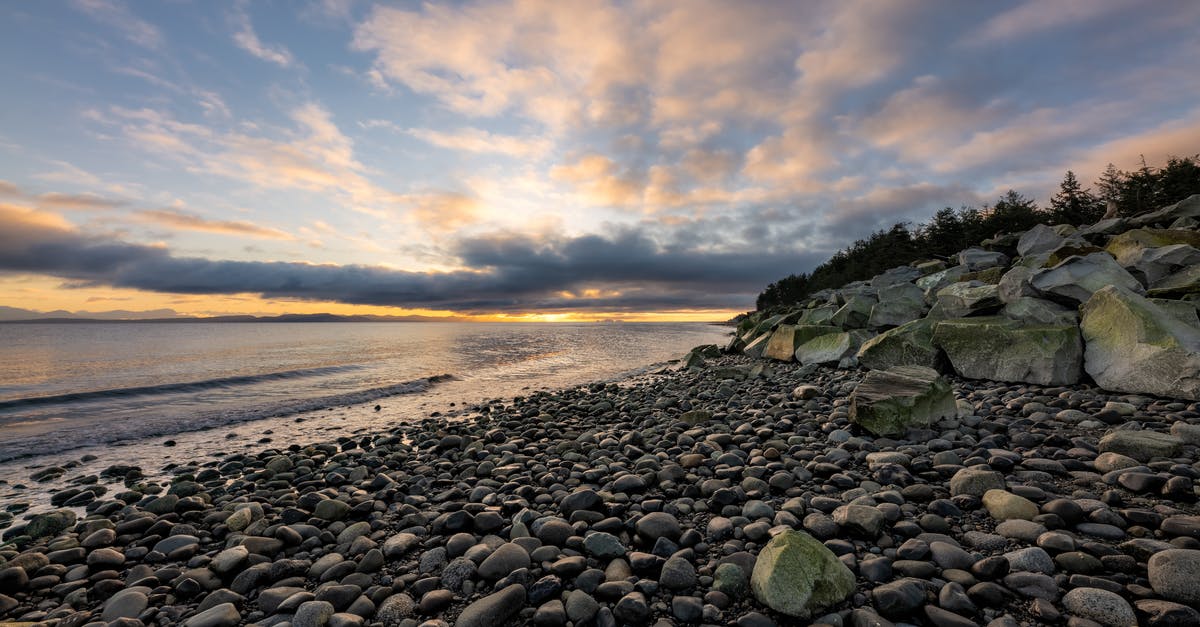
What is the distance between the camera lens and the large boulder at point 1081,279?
894 centimetres

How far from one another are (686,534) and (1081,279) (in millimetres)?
10898

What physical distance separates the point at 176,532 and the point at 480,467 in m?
3.18

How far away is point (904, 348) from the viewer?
10141 millimetres

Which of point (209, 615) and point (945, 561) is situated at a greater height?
point (945, 561)

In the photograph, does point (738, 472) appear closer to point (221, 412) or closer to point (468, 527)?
point (468, 527)

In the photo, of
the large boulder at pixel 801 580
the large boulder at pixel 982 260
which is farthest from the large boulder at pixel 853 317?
the large boulder at pixel 801 580

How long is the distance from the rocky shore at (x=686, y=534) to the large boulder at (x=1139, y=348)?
37cm

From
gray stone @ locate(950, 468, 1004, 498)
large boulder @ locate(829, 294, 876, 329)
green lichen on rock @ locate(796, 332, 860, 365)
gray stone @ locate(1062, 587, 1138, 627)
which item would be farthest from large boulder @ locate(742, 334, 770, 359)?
gray stone @ locate(1062, 587, 1138, 627)

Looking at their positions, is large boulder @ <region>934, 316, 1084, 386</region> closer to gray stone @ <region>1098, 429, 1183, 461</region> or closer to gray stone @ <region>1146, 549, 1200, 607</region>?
gray stone @ <region>1098, 429, 1183, 461</region>

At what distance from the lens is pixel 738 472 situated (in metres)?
5.04

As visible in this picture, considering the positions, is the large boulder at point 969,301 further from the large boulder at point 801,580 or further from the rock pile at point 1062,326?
the large boulder at point 801,580

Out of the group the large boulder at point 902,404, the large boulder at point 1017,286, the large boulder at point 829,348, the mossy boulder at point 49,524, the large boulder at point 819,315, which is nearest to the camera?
the mossy boulder at point 49,524

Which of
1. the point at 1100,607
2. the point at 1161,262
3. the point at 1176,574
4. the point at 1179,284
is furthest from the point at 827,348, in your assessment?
the point at 1100,607

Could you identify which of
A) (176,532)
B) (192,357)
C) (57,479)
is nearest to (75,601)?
(176,532)
